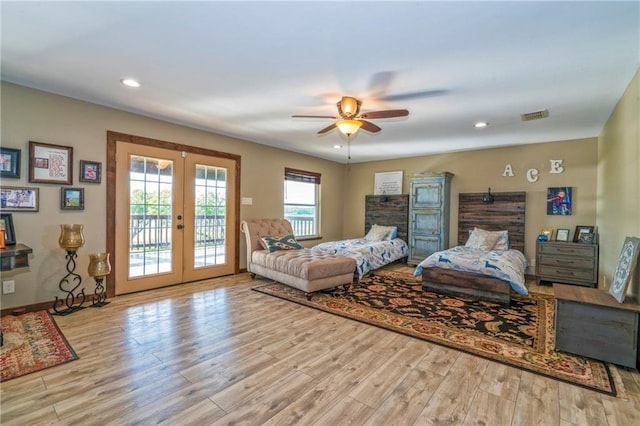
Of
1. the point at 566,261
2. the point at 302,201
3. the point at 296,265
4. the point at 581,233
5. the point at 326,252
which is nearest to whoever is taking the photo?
the point at 296,265

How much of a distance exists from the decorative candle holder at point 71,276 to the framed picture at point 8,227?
0.37 m

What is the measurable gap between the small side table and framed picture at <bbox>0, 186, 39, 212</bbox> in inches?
206

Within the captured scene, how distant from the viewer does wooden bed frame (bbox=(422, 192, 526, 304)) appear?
384 centimetres

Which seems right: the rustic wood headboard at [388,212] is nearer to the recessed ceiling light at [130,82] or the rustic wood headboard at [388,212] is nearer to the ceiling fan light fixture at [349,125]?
the ceiling fan light fixture at [349,125]

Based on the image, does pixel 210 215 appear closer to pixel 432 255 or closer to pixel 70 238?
pixel 70 238

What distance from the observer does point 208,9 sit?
6.20 feet

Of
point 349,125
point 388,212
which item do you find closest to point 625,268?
point 349,125

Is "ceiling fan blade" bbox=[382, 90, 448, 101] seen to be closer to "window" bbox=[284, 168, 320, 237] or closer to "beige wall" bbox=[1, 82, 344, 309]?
"beige wall" bbox=[1, 82, 344, 309]

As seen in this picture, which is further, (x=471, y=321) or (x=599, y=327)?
(x=471, y=321)

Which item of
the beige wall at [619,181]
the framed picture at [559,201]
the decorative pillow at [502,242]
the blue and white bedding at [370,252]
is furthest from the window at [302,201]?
the beige wall at [619,181]

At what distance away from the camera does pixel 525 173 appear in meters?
5.38

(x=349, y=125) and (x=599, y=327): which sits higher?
(x=349, y=125)

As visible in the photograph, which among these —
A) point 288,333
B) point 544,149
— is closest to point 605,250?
point 544,149

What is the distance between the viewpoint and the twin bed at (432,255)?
3.88m
